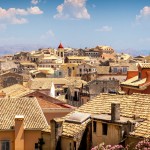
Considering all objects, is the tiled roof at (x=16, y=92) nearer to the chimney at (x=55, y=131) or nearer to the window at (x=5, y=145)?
the window at (x=5, y=145)

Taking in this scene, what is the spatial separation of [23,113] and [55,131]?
9.85m

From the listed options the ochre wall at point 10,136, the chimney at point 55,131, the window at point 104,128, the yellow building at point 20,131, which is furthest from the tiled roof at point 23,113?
the window at point 104,128

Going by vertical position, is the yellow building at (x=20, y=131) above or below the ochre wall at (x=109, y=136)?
below

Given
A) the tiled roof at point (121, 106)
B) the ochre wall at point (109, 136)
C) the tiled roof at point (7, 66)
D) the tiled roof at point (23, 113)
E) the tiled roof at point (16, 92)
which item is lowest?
the tiled roof at point (7, 66)

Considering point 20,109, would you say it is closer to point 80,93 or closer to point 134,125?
point 134,125

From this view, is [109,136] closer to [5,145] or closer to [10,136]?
[10,136]

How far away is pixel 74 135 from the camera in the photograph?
2589 cm

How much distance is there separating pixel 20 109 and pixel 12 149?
3858mm

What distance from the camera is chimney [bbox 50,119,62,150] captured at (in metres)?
26.4

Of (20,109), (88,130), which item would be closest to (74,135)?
(88,130)

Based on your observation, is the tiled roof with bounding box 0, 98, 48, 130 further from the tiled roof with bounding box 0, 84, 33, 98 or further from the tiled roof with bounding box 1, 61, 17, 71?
the tiled roof with bounding box 1, 61, 17, 71

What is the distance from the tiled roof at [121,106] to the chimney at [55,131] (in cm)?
32

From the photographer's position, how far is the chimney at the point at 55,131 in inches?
1039

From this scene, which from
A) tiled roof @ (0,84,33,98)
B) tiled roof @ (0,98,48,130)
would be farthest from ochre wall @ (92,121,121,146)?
tiled roof @ (0,84,33,98)
